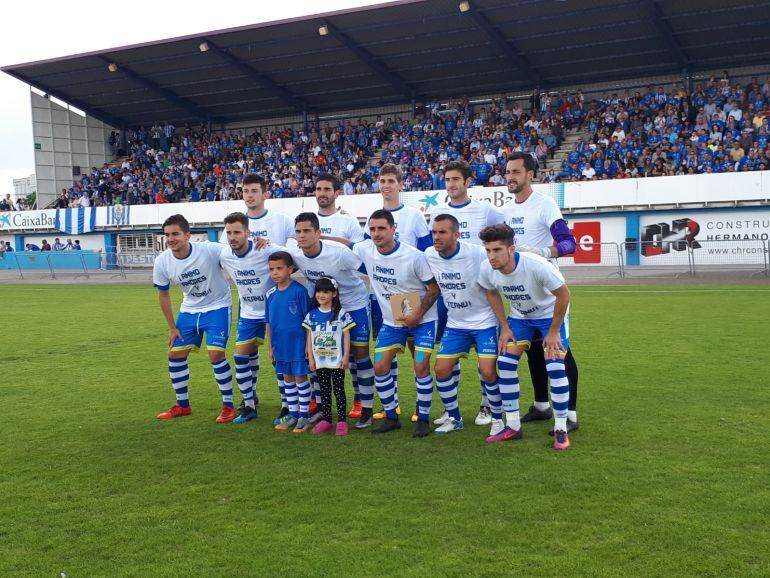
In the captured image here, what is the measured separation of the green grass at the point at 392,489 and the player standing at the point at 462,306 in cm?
62

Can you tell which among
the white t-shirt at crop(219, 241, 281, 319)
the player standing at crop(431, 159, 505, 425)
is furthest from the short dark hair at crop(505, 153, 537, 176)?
the white t-shirt at crop(219, 241, 281, 319)

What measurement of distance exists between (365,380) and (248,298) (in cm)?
148

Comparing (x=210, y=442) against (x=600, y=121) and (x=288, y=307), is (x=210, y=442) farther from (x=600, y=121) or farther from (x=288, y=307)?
(x=600, y=121)

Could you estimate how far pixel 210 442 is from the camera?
6.42 meters

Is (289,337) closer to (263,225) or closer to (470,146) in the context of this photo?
(263,225)

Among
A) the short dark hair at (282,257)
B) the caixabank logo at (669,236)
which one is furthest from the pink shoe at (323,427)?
the caixabank logo at (669,236)

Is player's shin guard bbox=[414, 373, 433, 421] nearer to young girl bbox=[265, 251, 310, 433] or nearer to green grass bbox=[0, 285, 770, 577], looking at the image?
green grass bbox=[0, 285, 770, 577]

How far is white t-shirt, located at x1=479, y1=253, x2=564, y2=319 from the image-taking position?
5.83 metres

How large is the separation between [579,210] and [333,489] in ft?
90.2

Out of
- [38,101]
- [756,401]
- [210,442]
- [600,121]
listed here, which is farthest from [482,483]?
[38,101]

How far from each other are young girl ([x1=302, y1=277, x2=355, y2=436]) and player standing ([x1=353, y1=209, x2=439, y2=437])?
1.05 ft

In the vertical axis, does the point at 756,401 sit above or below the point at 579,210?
below

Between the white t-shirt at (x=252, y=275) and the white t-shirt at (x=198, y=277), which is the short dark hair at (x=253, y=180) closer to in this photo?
the white t-shirt at (x=252, y=275)

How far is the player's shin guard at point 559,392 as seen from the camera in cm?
591
